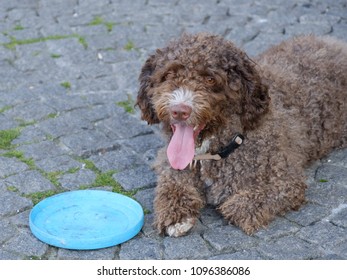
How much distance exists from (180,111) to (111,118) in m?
2.46

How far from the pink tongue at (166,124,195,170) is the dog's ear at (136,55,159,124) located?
1.14 ft

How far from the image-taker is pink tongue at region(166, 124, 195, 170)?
5285 mm

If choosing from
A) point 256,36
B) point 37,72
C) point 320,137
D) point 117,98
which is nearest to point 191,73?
point 320,137

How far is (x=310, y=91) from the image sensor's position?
20.9ft

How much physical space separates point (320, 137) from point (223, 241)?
1728mm

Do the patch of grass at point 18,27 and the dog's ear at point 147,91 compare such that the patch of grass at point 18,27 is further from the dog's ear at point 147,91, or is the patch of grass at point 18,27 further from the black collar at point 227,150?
the black collar at point 227,150

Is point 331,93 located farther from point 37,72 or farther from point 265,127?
point 37,72

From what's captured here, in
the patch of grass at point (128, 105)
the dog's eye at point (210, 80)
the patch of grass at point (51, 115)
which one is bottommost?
the patch of grass at point (128, 105)

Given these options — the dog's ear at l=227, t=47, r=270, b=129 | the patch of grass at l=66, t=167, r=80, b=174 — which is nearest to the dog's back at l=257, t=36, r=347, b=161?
the dog's ear at l=227, t=47, r=270, b=129

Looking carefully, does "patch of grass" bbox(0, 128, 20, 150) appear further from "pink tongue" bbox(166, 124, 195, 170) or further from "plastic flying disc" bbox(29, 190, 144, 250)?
"pink tongue" bbox(166, 124, 195, 170)

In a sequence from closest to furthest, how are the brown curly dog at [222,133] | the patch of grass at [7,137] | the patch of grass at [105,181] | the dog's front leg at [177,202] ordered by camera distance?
1. the brown curly dog at [222,133]
2. the dog's front leg at [177,202]
3. the patch of grass at [105,181]
4. the patch of grass at [7,137]

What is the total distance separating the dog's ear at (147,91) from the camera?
5498 mm

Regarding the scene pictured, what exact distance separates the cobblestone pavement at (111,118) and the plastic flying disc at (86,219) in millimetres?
87

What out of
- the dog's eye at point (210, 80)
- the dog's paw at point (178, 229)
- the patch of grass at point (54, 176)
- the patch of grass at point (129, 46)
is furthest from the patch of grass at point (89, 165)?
the patch of grass at point (129, 46)
